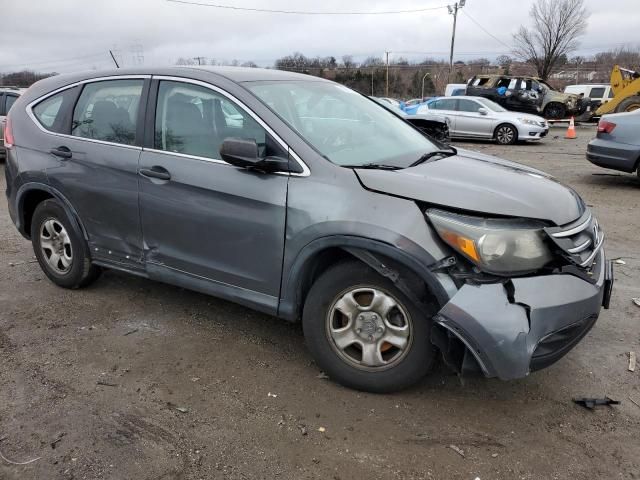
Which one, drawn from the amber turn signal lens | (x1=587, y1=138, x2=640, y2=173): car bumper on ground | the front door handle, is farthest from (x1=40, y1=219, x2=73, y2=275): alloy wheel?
(x1=587, y1=138, x2=640, y2=173): car bumper on ground

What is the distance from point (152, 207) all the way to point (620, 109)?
743 inches

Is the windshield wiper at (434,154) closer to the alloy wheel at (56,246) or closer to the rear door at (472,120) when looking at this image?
the alloy wheel at (56,246)

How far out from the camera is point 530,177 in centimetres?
322

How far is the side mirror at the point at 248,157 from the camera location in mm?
2965

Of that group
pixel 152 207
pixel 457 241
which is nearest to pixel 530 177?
pixel 457 241

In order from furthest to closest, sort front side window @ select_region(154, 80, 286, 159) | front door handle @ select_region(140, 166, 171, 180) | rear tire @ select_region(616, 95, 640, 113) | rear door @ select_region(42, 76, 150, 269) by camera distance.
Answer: rear tire @ select_region(616, 95, 640, 113) < rear door @ select_region(42, 76, 150, 269) < front door handle @ select_region(140, 166, 171, 180) < front side window @ select_region(154, 80, 286, 159)

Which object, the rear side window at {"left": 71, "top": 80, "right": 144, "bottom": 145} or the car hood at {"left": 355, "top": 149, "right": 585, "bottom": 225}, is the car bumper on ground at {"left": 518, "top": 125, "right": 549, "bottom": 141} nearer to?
the car hood at {"left": 355, "top": 149, "right": 585, "bottom": 225}

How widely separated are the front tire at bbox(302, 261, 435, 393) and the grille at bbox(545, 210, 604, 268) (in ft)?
2.55

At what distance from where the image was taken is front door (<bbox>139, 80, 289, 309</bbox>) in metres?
3.09

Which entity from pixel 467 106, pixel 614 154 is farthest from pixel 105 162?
pixel 467 106

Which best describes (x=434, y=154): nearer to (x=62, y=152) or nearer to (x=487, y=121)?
(x=62, y=152)

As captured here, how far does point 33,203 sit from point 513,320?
392 cm

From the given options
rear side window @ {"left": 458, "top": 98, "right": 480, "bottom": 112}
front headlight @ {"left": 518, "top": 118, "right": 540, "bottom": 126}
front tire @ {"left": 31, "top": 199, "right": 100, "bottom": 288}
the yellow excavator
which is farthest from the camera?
the yellow excavator

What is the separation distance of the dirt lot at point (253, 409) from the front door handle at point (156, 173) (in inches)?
43.3
